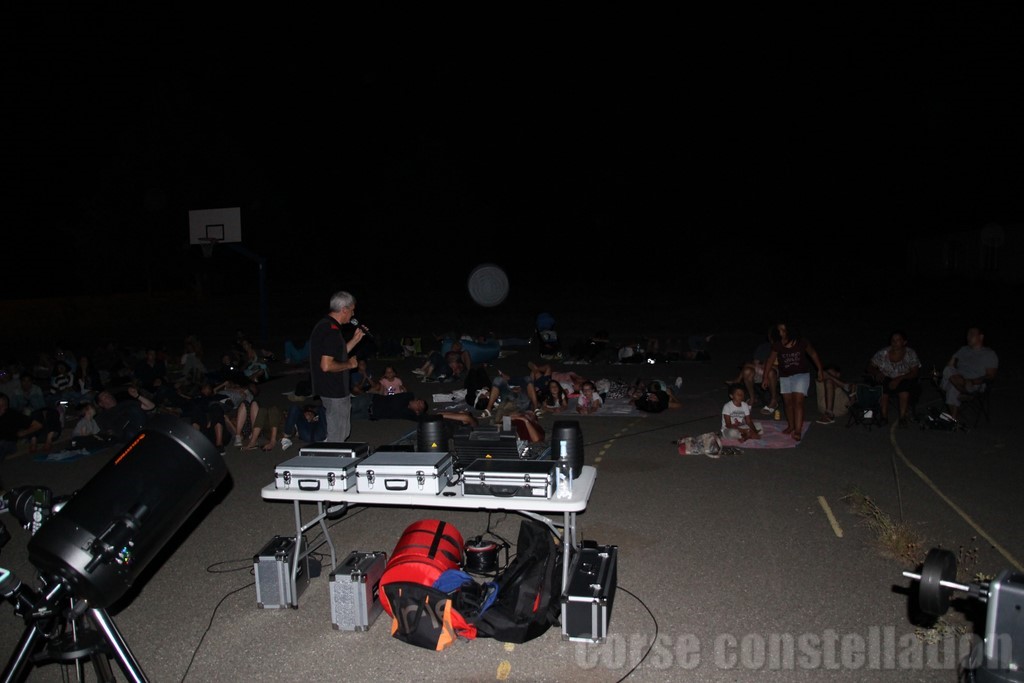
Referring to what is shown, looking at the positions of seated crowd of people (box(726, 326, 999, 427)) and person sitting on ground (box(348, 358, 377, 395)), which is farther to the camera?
person sitting on ground (box(348, 358, 377, 395))

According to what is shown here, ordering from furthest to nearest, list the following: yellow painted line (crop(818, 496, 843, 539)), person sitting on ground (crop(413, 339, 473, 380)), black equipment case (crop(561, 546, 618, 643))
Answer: person sitting on ground (crop(413, 339, 473, 380)) < yellow painted line (crop(818, 496, 843, 539)) < black equipment case (crop(561, 546, 618, 643))

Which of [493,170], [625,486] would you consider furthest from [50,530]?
[493,170]

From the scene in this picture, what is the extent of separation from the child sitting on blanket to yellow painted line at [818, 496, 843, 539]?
8.12 feet

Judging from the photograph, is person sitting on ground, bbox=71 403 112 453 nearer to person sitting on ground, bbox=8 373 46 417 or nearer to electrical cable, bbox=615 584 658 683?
person sitting on ground, bbox=8 373 46 417

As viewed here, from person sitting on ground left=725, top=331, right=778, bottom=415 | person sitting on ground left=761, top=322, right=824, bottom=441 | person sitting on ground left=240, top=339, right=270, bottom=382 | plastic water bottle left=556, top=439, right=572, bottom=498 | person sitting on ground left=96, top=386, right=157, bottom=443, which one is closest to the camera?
plastic water bottle left=556, top=439, right=572, bottom=498

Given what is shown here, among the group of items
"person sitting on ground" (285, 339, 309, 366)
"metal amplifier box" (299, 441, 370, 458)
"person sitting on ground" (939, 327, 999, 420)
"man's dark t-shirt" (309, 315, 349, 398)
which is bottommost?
"person sitting on ground" (285, 339, 309, 366)

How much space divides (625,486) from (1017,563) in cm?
351

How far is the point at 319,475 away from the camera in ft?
16.2

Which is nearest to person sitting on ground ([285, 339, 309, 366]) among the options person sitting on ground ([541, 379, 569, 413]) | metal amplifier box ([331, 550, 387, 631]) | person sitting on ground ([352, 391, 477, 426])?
person sitting on ground ([352, 391, 477, 426])

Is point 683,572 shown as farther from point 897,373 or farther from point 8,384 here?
point 8,384

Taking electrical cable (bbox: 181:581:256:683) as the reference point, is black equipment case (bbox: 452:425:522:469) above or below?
above

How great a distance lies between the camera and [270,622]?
15.9ft

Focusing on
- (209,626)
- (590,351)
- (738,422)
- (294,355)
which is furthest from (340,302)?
(294,355)

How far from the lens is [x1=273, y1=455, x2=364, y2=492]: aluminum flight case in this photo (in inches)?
193
